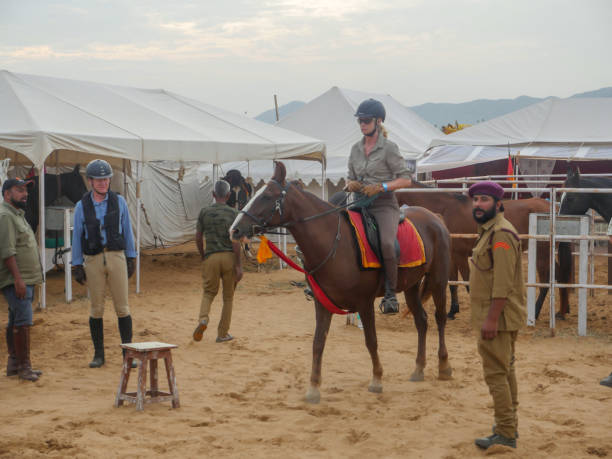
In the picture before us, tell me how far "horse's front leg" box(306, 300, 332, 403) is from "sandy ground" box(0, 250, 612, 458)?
0.11 metres

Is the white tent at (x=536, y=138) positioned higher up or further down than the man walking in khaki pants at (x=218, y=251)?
higher up

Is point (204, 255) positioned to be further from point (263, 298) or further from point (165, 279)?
point (165, 279)

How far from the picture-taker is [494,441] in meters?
4.52

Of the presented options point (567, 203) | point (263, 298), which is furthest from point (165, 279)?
point (567, 203)

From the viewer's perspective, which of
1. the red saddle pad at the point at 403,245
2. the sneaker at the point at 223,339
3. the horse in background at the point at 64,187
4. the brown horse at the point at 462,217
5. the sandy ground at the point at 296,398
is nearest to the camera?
the sandy ground at the point at 296,398

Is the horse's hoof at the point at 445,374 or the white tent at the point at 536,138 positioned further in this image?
the white tent at the point at 536,138

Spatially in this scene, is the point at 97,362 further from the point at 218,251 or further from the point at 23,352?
the point at 218,251

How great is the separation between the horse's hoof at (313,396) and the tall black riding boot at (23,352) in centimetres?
279

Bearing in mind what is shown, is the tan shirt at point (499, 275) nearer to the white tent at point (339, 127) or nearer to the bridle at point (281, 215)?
the bridle at point (281, 215)

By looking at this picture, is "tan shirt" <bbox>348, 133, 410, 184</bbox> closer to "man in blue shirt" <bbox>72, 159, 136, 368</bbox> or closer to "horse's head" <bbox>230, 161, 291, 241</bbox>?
"horse's head" <bbox>230, 161, 291, 241</bbox>

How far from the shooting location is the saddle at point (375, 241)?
5.95 meters

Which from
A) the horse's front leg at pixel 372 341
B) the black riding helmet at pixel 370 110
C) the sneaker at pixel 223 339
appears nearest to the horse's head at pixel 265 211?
the black riding helmet at pixel 370 110

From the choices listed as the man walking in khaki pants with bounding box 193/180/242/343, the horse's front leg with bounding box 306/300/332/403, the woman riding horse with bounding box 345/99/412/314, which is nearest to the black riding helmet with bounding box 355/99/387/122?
the woman riding horse with bounding box 345/99/412/314

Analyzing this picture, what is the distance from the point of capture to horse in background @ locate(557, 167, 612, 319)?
8992 millimetres
